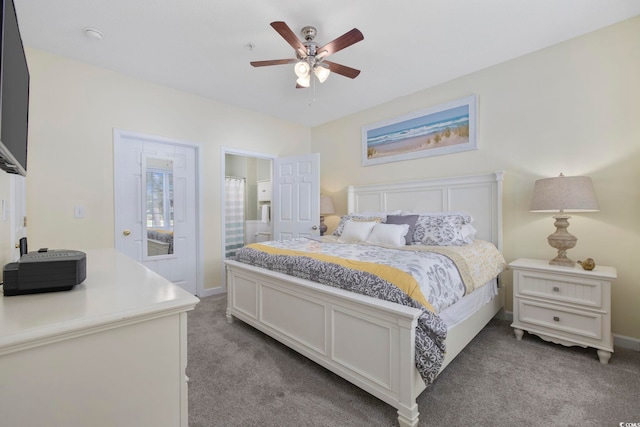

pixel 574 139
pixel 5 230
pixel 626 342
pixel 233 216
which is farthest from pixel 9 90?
pixel 233 216

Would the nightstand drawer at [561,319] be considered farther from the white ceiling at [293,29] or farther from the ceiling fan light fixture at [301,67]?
the ceiling fan light fixture at [301,67]

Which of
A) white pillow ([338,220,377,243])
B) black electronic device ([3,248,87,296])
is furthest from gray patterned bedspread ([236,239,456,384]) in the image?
black electronic device ([3,248,87,296])

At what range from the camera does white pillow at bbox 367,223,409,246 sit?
8.86ft

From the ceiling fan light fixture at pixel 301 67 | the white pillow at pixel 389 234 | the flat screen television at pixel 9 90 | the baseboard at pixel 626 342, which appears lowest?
the baseboard at pixel 626 342

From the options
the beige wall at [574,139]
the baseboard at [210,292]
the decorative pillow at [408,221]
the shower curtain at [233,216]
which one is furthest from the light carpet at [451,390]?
the shower curtain at [233,216]

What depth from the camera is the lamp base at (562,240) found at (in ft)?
7.54

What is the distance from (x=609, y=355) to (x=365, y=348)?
1.85 meters

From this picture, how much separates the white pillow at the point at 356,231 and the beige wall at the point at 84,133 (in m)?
1.89

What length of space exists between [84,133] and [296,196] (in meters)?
2.49

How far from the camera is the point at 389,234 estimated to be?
108 inches

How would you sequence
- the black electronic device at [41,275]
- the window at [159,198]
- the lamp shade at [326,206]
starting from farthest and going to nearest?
the lamp shade at [326,206]
the window at [159,198]
the black electronic device at [41,275]

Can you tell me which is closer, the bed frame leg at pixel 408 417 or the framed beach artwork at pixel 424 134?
the bed frame leg at pixel 408 417

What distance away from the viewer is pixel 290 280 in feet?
6.89

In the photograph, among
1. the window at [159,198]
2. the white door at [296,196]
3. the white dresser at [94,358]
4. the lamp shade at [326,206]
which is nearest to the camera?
the white dresser at [94,358]
